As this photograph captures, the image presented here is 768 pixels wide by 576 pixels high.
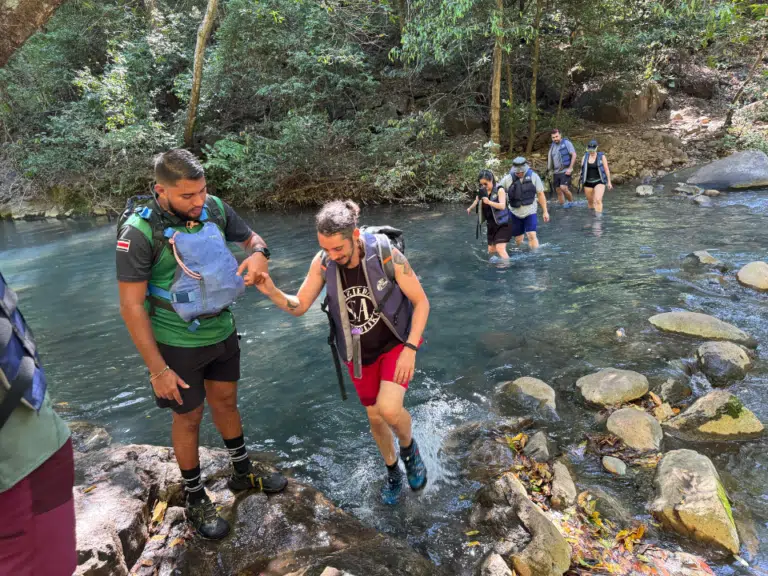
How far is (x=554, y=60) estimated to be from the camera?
54.7 feet

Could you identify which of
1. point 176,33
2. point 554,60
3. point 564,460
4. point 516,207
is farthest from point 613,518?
point 176,33

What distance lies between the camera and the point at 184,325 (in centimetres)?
271

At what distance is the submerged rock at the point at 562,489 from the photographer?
3.29m

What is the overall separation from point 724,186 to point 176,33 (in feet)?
64.9

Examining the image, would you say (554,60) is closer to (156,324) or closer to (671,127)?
(671,127)

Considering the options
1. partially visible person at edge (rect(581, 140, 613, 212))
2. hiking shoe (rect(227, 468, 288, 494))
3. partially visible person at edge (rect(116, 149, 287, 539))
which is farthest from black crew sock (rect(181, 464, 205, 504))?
partially visible person at edge (rect(581, 140, 613, 212))

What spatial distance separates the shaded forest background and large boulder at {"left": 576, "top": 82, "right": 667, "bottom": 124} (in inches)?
2.1

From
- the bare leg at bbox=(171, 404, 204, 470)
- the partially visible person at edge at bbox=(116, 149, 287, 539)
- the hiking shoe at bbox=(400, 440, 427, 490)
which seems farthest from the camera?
the hiking shoe at bbox=(400, 440, 427, 490)

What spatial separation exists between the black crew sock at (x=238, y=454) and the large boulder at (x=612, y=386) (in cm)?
308

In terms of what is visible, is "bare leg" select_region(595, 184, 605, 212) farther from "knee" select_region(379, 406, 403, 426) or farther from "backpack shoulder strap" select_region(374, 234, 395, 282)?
"knee" select_region(379, 406, 403, 426)

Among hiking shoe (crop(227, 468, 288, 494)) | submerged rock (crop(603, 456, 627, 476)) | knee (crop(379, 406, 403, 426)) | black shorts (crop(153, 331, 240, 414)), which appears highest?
black shorts (crop(153, 331, 240, 414))

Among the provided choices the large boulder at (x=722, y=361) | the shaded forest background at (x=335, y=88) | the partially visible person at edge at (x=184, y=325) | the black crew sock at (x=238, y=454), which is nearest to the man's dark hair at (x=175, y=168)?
the partially visible person at edge at (x=184, y=325)

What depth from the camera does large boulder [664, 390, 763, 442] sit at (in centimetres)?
386

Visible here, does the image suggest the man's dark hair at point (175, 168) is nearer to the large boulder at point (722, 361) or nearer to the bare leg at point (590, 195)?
the large boulder at point (722, 361)
